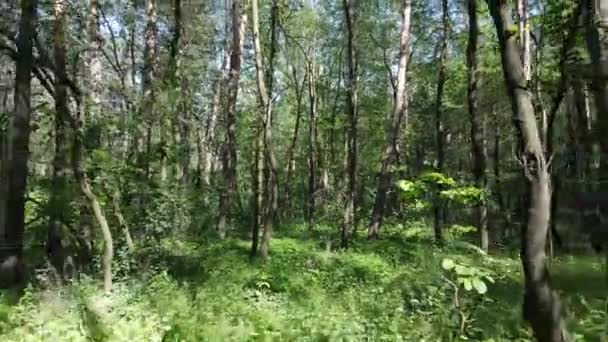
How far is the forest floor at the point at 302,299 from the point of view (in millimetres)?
6758

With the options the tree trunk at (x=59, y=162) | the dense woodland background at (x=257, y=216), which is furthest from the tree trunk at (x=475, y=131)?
the tree trunk at (x=59, y=162)

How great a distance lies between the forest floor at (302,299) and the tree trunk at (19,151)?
1.35m

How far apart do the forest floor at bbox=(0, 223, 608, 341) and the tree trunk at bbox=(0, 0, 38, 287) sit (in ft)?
4.44

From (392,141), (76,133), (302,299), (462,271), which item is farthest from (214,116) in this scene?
(462,271)

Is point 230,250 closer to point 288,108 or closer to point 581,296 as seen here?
point 581,296

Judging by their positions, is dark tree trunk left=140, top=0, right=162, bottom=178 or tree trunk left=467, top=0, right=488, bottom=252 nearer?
dark tree trunk left=140, top=0, right=162, bottom=178

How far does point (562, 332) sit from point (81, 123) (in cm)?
1008

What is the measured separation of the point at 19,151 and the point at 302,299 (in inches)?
256

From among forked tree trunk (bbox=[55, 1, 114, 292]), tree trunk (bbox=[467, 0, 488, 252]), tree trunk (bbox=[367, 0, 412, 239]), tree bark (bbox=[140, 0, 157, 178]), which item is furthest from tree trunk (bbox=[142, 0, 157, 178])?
tree trunk (bbox=[467, 0, 488, 252])

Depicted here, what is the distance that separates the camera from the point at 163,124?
1539 cm

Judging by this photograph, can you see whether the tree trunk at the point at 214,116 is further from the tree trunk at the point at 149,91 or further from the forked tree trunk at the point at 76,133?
the forked tree trunk at the point at 76,133

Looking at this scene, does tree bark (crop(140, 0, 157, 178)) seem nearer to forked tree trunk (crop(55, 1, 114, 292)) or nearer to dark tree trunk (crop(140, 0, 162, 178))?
dark tree trunk (crop(140, 0, 162, 178))

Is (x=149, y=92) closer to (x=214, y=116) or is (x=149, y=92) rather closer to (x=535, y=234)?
(x=214, y=116)

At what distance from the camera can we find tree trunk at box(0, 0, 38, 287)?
1134cm
